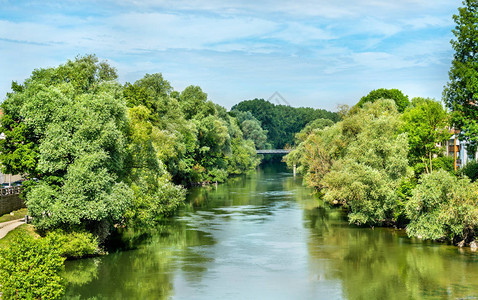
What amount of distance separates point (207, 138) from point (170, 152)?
107ft

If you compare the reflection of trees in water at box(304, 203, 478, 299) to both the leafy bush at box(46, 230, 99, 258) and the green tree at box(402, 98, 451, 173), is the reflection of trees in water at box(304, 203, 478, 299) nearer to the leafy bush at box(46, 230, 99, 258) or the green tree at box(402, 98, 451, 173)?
the green tree at box(402, 98, 451, 173)

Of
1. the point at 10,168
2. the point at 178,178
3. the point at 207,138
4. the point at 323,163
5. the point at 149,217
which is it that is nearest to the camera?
the point at 10,168

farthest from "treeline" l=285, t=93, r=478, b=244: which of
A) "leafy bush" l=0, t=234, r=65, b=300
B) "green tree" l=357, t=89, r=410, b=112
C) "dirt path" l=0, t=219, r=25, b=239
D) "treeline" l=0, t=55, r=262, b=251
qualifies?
"green tree" l=357, t=89, r=410, b=112

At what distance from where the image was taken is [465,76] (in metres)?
48.1

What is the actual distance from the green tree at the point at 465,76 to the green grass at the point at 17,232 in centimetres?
3922

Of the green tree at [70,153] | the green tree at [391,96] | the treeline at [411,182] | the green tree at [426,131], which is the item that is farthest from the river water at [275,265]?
the green tree at [391,96]

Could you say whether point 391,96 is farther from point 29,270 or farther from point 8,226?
point 29,270

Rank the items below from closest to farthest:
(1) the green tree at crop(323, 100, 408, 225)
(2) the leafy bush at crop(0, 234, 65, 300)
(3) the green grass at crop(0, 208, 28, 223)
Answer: (2) the leafy bush at crop(0, 234, 65, 300) → (3) the green grass at crop(0, 208, 28, 223) → (1) the green tree at crop(323, 100, 408, 225)

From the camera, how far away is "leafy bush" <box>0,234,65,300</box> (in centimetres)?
3059

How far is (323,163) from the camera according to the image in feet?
255

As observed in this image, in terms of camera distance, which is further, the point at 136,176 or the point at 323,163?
the point at 323,163

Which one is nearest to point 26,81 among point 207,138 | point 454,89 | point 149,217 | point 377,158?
point 149,217

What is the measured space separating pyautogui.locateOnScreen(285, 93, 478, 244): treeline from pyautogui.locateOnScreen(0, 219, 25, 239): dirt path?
31.3 meters

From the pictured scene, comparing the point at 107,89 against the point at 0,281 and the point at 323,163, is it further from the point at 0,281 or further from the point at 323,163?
the point at 323,163
